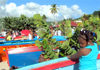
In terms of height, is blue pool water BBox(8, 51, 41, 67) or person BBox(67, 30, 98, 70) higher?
person BBox(67, 30, 98, 70)

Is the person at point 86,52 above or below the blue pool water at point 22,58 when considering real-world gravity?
above

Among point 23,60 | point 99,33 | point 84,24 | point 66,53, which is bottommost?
point 23,60

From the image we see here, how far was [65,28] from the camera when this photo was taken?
4.44 m

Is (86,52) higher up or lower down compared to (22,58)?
higher up

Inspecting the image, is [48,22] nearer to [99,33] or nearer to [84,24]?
[84,24]

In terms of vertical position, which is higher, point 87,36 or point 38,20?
point 38,20

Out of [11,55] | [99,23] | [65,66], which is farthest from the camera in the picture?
[11,55]

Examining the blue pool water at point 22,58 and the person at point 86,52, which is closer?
the person at point 86,52

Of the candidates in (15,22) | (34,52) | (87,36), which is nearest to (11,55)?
(34,52)

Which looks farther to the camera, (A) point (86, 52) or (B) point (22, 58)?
(B) point (22, 58)

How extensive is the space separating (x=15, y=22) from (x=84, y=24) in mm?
29711

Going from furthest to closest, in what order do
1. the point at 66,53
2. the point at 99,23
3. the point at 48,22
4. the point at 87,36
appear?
the point at 99,23
the point at 48,22
the point at 66,53
the point at 87,36

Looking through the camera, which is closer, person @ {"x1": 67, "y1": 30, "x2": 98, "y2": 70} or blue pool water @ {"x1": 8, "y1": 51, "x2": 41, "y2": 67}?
person @ {"x1": 67, "y1": 30, "x2": 98, "y2": 70}

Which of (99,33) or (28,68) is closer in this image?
(28,68)
